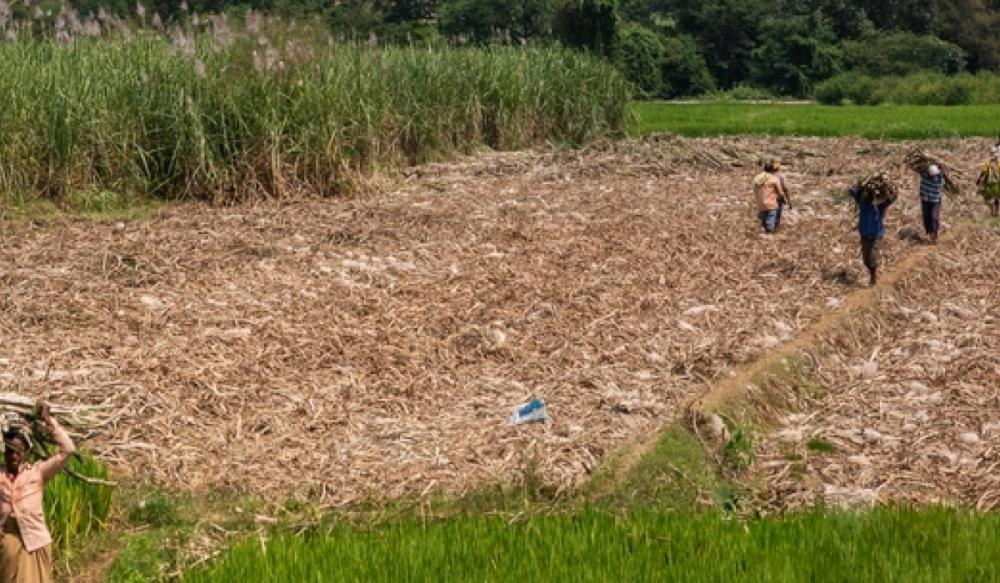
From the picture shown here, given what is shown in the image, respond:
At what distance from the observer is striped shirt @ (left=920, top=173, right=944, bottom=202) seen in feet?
39.3

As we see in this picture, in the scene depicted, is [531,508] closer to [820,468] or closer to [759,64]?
[820,468]

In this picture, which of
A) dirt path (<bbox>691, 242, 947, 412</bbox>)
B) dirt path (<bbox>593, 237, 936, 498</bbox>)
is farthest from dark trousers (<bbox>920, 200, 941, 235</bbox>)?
dirt path (<bbox>593, 237, 936, 498</bbox>)

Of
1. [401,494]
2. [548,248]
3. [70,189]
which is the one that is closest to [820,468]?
[401,494]

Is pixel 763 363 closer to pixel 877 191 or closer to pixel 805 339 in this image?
pixel 805 339

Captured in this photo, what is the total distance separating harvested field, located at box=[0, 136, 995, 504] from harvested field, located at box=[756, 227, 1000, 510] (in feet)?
1.72

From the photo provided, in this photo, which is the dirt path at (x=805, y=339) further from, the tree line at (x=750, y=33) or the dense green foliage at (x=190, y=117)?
the tree line at (x=750, y=33)

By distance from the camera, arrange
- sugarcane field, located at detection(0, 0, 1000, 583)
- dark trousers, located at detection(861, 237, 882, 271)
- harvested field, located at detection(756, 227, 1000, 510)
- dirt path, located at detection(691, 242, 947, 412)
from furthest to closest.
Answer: dark trousers, located at detection(861, 237, 882, 271) < dirt path, located at detection(691, 242, 947, 412) < harvested field, located at detection(756, 227, 1000, 510) < sugarcane field, located at detection(0, 0, 1000, 583)

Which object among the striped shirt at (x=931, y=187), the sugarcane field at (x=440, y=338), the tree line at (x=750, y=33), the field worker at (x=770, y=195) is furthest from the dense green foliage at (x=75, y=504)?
the tree line at (x=750, y=33)

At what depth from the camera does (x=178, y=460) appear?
6516 millimetres

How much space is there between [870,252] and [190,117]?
23.6 ft

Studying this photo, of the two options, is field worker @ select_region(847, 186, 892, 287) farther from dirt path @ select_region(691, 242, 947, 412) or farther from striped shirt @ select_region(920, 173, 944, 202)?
striped shirt @ select_region(920, 173, 944, 202)

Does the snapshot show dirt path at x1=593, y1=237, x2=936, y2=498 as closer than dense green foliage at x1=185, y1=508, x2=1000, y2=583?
No

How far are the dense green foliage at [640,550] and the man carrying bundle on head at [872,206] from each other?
4907 mm

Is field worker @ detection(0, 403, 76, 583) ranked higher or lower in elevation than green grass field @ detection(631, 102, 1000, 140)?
higher
